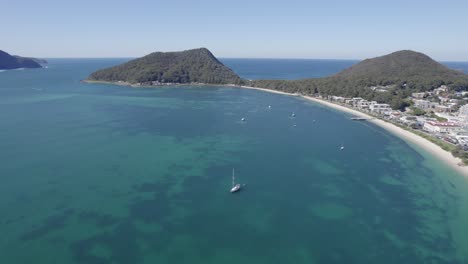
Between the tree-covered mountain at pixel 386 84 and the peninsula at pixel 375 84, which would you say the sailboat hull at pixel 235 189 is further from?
the tree-covered mountain at pixel 386 84

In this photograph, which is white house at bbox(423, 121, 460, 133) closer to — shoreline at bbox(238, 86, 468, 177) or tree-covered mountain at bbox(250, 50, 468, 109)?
shoreline at bbox(238, 86, 468, 177)

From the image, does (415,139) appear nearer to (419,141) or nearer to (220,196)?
(419,141)

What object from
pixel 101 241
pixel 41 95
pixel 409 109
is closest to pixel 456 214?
pixel 101 241

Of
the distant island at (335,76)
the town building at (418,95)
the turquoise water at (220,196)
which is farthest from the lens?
the distant island at (335,76)

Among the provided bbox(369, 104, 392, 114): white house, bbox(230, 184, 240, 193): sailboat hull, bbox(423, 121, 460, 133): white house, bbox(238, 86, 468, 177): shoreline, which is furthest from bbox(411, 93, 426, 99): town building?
bbox(230, 184, 240, 193): sailboat hull

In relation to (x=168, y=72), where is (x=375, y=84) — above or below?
below

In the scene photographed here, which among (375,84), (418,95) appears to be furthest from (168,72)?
(418,95)

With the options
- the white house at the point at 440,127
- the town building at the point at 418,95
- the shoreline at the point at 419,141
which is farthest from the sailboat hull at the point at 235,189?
the town building at the point at 418,95
